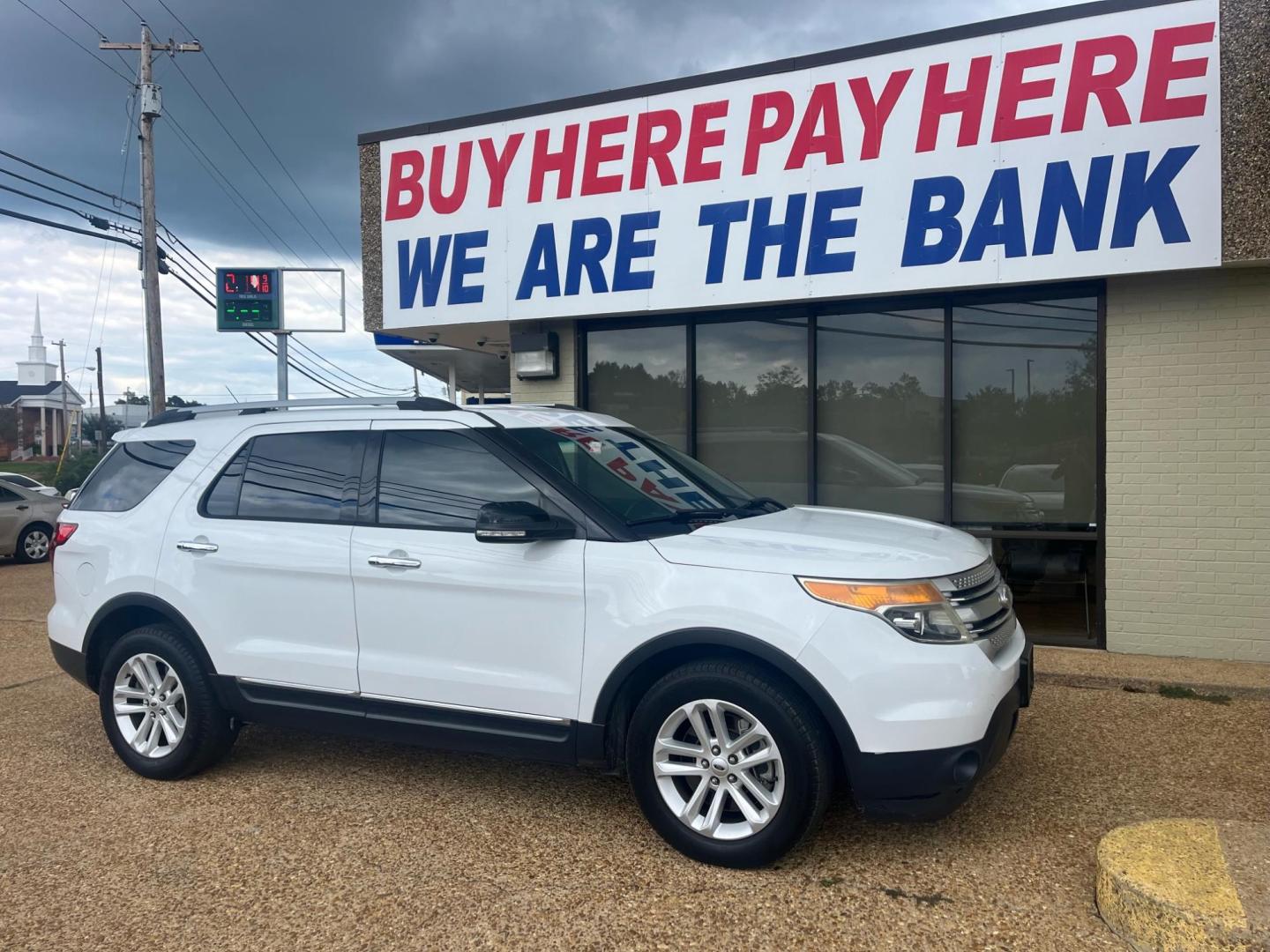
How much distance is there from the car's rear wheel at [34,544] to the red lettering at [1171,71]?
1591cm

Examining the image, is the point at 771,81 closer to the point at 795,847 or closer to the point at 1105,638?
the point at 1105,638

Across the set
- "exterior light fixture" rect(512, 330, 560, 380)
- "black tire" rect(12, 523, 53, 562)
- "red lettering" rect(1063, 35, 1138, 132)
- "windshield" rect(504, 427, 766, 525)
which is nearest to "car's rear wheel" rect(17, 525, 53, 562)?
"black tire" rect(12, 523, 53, 562)

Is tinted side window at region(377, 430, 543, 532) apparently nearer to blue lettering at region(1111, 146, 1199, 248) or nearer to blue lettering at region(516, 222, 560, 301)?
blue lettering at region(516, 222, 560, 301)

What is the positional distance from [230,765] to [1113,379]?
637 centimetres

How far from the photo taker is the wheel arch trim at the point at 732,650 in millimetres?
3412

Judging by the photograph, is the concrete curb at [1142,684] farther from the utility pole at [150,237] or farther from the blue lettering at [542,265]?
the utility pole at [150,237]

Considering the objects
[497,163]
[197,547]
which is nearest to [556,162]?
[497,163]

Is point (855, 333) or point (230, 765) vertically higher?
point (855, 333)

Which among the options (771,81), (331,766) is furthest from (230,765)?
(771,81)

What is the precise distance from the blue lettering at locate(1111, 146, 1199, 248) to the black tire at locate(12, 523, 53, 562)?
1556cm

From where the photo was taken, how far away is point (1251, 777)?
4516 millimetres

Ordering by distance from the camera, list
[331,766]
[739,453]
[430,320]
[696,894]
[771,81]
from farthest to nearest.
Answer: [430,320] → [739,453] → [771,81] → [331,766] → [696,894]

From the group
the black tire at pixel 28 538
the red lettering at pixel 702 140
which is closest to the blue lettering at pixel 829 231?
the red lettering at pixel 702 140

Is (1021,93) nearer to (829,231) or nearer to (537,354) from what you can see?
(829,231)
